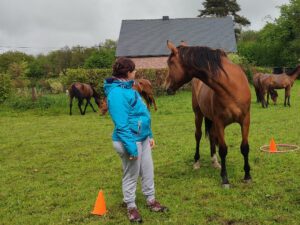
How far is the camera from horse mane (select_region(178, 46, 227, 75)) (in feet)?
17.6

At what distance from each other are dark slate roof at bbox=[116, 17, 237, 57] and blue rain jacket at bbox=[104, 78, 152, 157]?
36.2 m

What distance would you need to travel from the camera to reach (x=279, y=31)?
49688 millimetres

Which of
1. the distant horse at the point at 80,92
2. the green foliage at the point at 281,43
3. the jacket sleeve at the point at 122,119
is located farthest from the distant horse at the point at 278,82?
the green foliage at the point at 281,43

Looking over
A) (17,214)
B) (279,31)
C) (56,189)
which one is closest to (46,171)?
(56,189)

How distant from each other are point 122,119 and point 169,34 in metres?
39.0

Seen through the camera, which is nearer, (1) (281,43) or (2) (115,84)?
(2) (115,84)

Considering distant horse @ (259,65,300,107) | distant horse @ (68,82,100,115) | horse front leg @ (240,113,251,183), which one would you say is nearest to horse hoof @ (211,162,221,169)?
horse front leg @ (240,113,251,183)

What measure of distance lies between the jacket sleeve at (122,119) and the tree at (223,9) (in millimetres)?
66648

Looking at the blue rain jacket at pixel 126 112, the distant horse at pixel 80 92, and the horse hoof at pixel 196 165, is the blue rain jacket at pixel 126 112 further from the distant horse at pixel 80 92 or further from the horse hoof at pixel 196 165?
the distant horse at pixel 80 92

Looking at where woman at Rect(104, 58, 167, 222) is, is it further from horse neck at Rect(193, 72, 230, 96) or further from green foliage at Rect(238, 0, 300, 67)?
green foliage at Rect(238, 0, 300, 67)

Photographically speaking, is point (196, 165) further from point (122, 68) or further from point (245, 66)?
point (245, 66)

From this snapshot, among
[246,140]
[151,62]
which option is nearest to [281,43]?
[151,62]

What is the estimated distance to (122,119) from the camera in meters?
4.15

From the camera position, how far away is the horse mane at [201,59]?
5371mm
